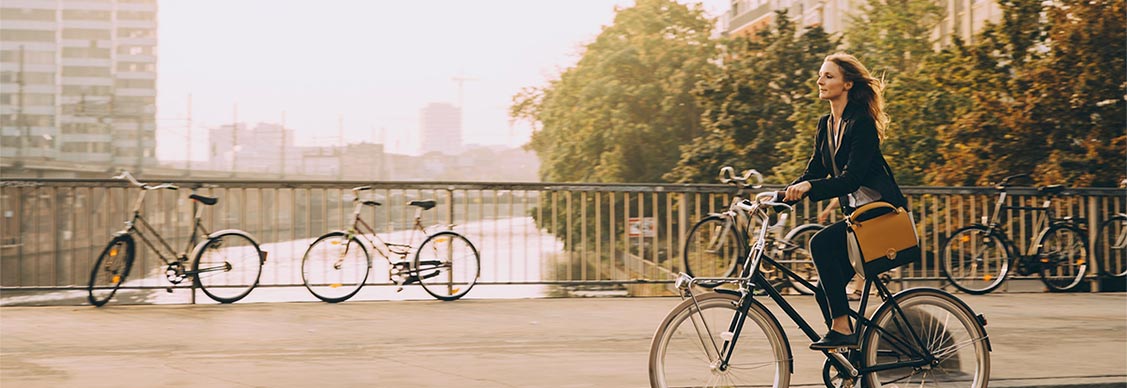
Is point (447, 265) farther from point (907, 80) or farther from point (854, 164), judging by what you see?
point (907, 80)

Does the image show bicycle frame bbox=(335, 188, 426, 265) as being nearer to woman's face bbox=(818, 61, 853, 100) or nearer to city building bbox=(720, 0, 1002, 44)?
woman's face bbox=(818, 61, 853, 100)

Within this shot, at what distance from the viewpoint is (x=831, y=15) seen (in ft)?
229

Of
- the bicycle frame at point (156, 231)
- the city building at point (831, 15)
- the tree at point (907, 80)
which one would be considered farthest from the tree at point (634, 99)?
the bicycle frame at point (156, 231)

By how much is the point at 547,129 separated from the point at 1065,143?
34.0m

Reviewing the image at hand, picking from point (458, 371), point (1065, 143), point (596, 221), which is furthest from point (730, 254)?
point (1065, 143)

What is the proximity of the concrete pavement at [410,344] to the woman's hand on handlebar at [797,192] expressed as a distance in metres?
1.70

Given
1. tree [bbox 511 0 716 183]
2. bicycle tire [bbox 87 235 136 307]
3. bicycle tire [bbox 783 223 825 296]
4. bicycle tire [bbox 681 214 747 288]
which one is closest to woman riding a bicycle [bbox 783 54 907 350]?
bicycle tire [bbox 783 223 825 296]

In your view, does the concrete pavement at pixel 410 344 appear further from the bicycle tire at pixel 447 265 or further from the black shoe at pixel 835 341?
the black shoe at pixel 835 341

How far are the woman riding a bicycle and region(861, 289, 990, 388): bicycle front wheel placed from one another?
0.20m

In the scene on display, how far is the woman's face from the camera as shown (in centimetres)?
505

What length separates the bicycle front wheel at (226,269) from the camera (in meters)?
9.73

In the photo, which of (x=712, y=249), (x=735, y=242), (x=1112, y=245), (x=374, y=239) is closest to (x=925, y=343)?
(x=735, y=242)

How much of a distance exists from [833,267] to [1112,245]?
27.8 feet

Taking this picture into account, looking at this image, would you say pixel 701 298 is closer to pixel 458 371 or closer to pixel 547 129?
pixel 458 371
